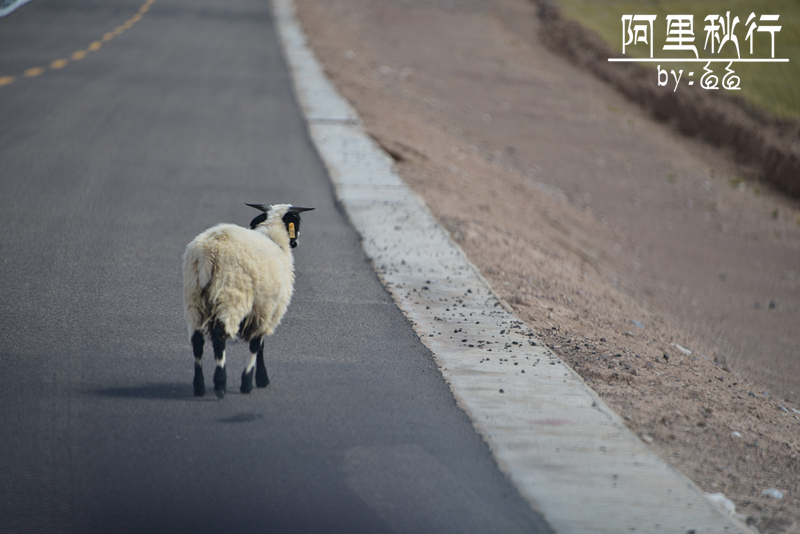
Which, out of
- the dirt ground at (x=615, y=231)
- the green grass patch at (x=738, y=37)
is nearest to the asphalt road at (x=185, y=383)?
the dirt ground at (x=615, y=231)

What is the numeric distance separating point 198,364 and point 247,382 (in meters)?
0.34

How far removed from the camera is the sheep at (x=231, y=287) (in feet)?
13.4

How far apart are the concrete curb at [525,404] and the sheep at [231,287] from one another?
1.38 metres

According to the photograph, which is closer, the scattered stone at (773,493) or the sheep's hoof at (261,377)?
the scattered stone at (773,493)

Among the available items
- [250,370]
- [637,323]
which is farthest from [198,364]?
[637,323]

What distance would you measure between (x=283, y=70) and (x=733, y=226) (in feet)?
35.0

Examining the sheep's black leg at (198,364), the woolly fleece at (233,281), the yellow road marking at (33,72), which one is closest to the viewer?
the woolly fleece at (233,281)

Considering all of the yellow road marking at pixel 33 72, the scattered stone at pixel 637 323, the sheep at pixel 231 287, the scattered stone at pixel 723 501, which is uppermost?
the yellow road marking at pixel 33 72

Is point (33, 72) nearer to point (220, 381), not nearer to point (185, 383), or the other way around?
point (185, 383)

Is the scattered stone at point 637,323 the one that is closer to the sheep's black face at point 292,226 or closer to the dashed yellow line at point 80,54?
the sheep's black face at point 292,226

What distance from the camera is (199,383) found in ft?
14.5

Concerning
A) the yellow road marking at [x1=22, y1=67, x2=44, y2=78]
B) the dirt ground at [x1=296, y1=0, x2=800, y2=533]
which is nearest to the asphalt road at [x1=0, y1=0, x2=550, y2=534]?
the dirt ground at [x1=296, y1=0, x2=800, y2=533]

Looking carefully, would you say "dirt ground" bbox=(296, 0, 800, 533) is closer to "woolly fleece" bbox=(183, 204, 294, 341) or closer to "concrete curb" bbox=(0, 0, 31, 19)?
"woolly fleece" bbox=(183, 204, 294, 341)

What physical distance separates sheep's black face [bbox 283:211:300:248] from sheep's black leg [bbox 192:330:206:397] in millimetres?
748
